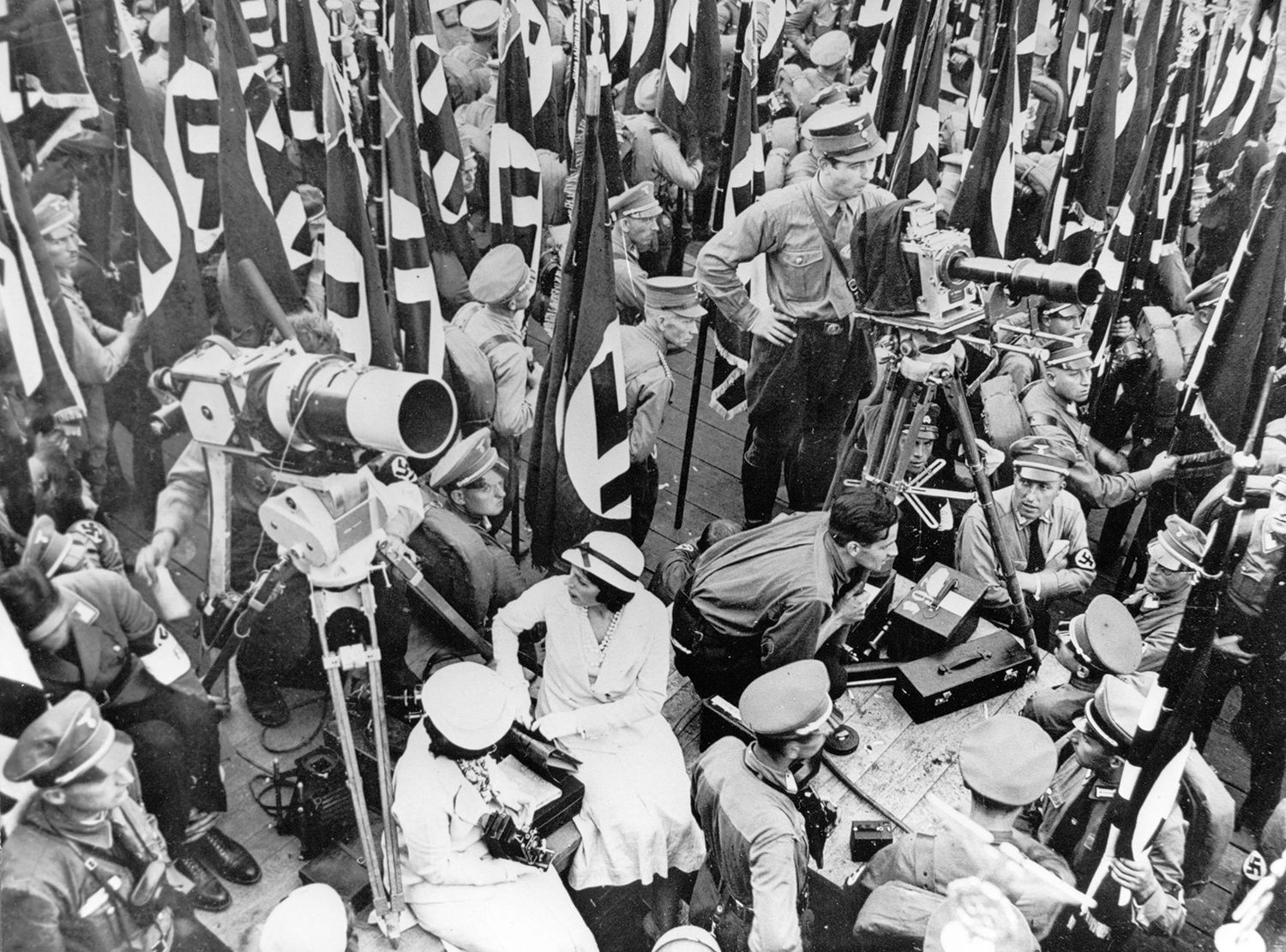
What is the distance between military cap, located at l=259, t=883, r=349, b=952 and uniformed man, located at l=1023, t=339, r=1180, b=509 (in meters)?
4.10

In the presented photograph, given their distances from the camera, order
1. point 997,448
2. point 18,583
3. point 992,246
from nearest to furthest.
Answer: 1. point 18,583
2. point 997,448
3. point 992,246

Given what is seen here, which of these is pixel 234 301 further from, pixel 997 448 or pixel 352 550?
pixel 997 448

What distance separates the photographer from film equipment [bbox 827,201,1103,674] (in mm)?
4480

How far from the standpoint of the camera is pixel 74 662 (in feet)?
9.34

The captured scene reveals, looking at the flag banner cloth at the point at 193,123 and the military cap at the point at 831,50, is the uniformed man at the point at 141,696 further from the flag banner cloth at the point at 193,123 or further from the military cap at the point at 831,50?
the military cap at the point at 831,50

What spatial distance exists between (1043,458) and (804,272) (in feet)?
5.01

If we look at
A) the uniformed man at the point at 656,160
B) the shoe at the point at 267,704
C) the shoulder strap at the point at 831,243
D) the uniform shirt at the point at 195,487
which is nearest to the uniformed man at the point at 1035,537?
the shoulder strap at the point at 831,243

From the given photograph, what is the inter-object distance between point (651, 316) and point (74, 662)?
3.30m

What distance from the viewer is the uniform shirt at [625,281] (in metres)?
5.31

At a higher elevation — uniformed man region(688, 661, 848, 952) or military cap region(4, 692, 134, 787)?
military cap region(4, 692, 134, 787)

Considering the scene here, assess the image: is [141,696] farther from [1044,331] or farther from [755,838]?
[1044,331]

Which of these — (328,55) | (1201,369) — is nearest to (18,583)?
(328,55)

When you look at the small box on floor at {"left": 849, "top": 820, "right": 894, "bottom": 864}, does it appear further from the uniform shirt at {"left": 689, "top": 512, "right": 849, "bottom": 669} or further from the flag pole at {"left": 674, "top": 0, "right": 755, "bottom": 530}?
the flag pole at {"left": 674, "top": 0, "right": 755, "bottom": 530}

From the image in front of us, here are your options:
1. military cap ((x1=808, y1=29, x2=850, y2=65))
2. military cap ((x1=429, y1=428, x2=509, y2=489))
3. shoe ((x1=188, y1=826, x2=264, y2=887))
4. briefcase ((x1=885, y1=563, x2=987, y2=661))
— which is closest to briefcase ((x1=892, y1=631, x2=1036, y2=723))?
briefcase ((x1=885, y1=563, x2=987, y2=661))
